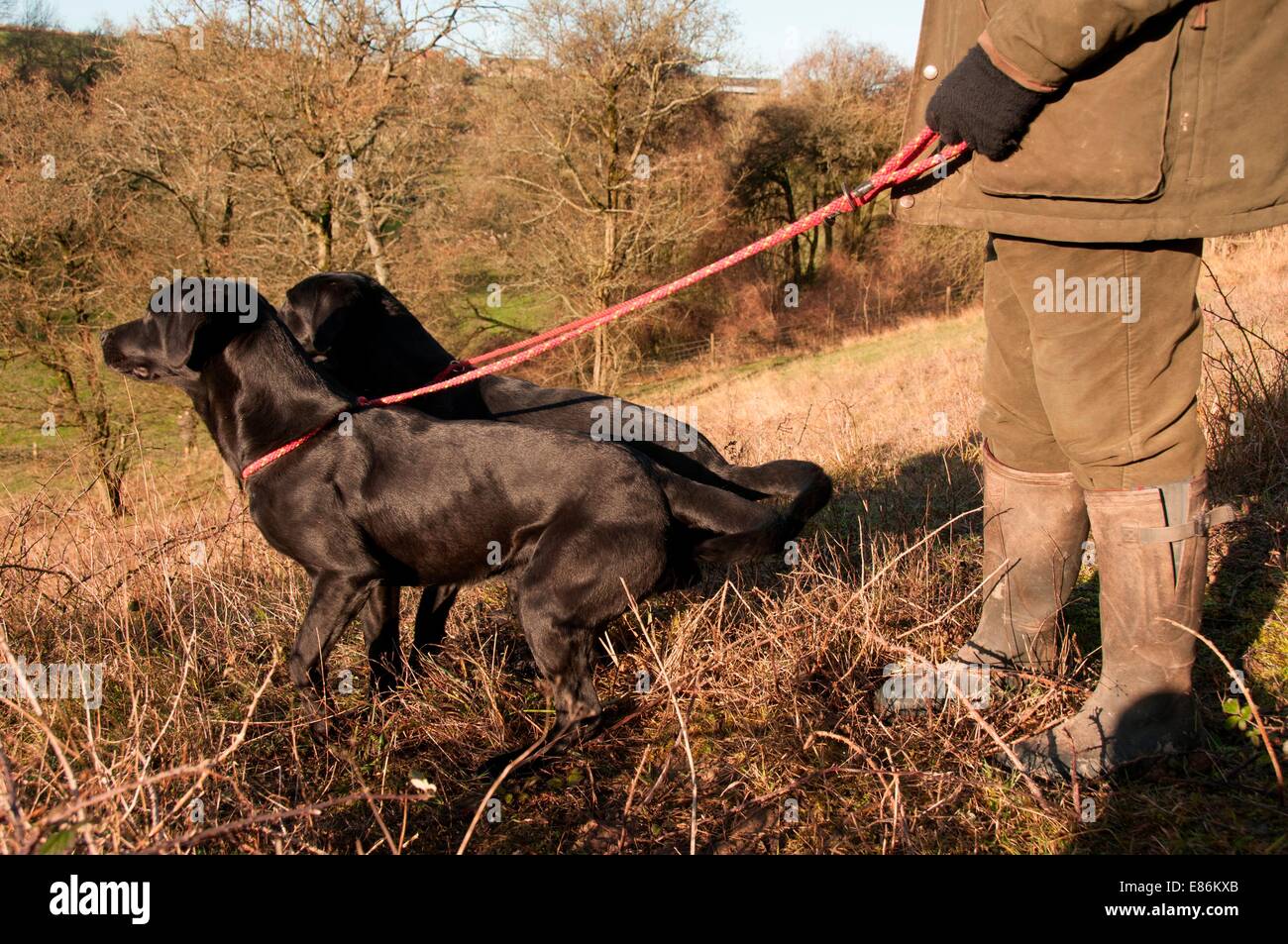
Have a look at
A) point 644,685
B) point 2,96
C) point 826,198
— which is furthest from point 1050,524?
point 826,198

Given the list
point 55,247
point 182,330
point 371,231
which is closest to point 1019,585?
point 182,330

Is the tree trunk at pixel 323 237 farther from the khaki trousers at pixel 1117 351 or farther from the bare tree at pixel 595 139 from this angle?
→ the khaki trousers at pixel 1117 351

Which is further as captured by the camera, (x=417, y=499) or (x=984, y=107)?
(x=417, y=499)

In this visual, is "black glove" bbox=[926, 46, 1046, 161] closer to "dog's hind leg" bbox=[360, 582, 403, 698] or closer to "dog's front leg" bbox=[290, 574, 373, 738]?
"dog's front leg" bbox=[290, 574, 373, 738]

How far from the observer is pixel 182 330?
3.11m

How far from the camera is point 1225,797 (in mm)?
2154

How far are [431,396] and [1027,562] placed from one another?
2675 millimetres

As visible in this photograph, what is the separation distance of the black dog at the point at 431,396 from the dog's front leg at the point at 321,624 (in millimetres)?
337

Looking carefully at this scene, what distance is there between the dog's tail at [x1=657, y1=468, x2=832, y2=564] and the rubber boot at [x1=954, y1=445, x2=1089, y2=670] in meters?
0.70

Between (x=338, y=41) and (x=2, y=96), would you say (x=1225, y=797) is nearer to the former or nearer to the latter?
(x=338, y=41)

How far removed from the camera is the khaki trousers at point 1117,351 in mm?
2150

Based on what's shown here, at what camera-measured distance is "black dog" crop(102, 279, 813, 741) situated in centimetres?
288

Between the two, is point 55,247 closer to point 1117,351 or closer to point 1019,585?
point 1019,585

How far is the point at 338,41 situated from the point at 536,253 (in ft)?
20.5
